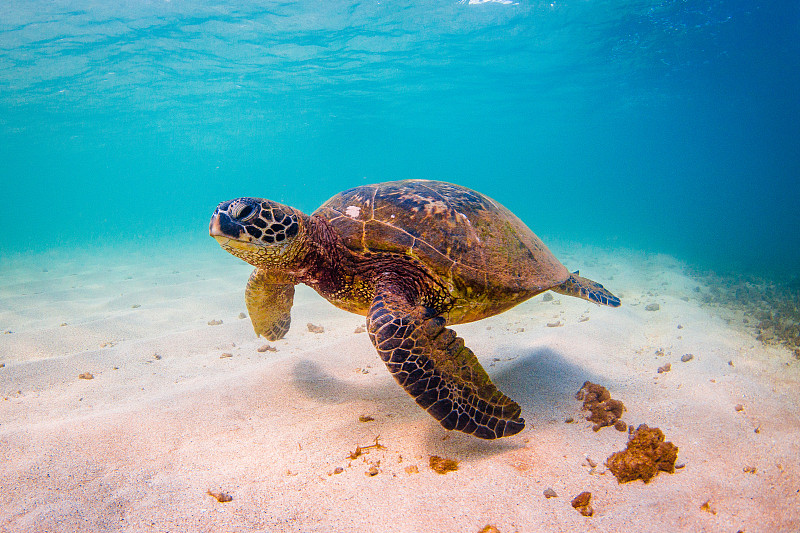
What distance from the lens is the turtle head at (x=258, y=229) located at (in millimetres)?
2627

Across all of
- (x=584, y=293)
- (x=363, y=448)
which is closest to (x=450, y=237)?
(x=363, y=448)

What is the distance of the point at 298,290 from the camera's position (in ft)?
30.5

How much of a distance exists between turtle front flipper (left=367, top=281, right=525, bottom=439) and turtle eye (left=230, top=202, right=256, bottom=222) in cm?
120

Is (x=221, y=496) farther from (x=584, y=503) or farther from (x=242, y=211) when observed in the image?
(x=584, y=503)

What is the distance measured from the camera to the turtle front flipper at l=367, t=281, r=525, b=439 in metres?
2.35

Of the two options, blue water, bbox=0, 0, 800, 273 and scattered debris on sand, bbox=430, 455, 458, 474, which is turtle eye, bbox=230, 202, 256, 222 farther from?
blue water, bbox=0, 0, 800, 273

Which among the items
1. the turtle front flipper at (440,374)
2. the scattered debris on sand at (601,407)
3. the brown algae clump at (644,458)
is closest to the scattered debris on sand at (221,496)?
the turtle front flipper at (440,374)

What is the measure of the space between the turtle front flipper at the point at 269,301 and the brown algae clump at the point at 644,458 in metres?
2.98

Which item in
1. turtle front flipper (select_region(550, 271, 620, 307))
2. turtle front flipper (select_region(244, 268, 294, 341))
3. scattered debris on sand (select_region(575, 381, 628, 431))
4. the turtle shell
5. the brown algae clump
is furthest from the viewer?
turtle front flipper (select_region(550, 271, 620, 307))

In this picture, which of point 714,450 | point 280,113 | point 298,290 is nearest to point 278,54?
point 280,113

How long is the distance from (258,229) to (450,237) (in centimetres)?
158

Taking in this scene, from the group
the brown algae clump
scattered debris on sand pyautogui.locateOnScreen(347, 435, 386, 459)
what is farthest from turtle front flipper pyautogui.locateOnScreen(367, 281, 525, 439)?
the brown algae clump

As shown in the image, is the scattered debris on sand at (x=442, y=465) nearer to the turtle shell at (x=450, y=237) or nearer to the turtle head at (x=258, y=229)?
the turtle shell at (x=450, y=237)

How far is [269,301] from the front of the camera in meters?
4.04
